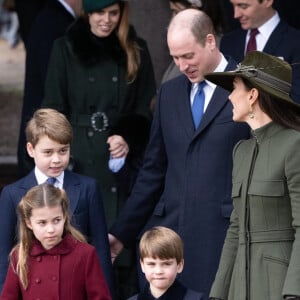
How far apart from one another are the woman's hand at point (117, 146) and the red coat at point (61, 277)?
1466 mm

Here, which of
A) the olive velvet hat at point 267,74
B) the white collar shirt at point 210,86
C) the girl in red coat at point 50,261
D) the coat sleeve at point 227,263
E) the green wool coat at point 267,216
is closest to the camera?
the green wool coat at point 267,216

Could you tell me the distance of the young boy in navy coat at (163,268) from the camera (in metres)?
6.68

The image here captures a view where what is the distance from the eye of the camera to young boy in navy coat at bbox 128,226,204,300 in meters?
6.68

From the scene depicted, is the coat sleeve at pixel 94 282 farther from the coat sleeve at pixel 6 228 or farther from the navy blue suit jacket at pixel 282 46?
the navy blue suit jacket at pixel 282 46

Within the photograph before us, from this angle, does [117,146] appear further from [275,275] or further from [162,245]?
[275,275]

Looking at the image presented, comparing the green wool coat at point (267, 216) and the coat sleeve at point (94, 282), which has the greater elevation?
the green wool coat at point (267, 216)

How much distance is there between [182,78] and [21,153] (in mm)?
1981

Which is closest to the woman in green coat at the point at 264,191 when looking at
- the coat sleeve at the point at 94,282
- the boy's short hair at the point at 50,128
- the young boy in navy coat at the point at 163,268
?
the young boy in navy coat at the point at 163,268

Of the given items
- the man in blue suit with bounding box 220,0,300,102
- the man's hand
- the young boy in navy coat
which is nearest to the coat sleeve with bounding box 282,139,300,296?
the young boy in navy coat

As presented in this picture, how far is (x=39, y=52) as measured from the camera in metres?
9.11

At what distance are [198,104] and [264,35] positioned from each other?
132cm

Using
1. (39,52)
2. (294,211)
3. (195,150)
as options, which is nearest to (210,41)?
(195,150)

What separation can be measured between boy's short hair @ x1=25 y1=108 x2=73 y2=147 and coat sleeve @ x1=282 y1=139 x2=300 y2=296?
146cm

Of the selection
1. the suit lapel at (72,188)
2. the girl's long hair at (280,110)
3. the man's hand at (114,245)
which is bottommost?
the man's hand at (114,245)
